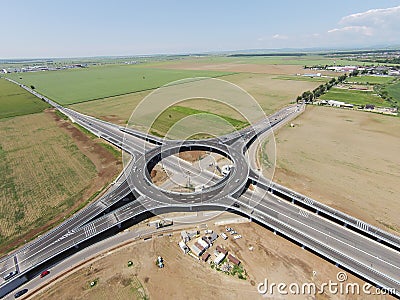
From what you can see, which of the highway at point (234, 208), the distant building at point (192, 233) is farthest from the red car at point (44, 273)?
the distant building at point (192, 233)

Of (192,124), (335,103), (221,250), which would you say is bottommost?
(221,250)

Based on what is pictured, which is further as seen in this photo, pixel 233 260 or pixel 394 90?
pixel 394 90

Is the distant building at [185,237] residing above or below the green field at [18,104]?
below

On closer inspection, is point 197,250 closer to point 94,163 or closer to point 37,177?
point 94,163

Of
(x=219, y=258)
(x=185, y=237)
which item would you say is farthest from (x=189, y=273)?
(x=185, y=237)

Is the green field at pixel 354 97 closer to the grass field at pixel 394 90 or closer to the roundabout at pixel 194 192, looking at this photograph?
the grass field at pixel 394 90

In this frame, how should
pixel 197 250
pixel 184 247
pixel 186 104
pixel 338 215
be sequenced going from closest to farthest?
pixel 197 250, pixel 184 247, pixel 338 215, pixel 186 104
